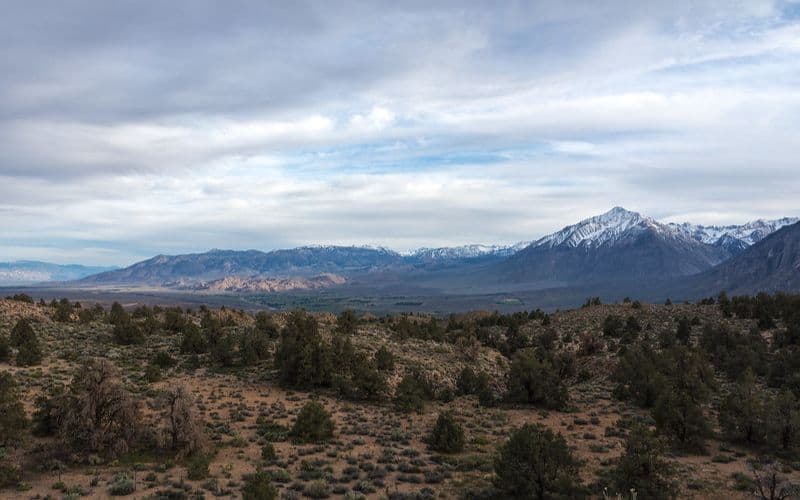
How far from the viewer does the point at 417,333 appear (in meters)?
54.2

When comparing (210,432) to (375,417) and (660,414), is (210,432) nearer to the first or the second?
(375,417)

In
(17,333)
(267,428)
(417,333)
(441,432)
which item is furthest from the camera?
(417,333)

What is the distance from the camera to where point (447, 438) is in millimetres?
23859

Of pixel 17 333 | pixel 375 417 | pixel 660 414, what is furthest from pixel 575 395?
pixel 17 333

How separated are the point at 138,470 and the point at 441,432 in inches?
503

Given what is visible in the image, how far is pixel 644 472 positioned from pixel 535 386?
668 inches

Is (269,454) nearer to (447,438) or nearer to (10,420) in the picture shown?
(447,438)

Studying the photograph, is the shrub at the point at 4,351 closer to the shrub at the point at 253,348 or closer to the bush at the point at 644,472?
the shrub at the point at 253,348

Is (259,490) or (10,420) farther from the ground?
(10,420)

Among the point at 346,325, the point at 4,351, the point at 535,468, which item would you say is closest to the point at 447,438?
the point at 535,468

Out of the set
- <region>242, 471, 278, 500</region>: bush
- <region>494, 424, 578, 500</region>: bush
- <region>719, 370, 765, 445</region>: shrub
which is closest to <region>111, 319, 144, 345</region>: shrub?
<region>242, 471, 278, 500</region>: bush

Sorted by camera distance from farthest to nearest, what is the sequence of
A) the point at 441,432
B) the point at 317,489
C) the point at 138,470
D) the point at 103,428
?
the point at 441,432, the point at 103,428, the point at 138,470, the point at 317,489

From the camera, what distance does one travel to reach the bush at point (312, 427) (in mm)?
24875

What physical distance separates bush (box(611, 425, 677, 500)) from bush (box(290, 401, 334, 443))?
1333 centimetres
